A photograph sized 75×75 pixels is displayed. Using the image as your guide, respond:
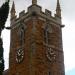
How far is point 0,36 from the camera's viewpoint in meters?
27.7

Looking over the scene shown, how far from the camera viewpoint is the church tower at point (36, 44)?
45.8m

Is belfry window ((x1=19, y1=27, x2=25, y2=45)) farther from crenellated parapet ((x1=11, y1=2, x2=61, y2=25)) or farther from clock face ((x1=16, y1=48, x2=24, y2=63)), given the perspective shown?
crenellated parapet ((x1=11, y1=2, x2=61, y2=25))

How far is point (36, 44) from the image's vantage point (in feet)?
151

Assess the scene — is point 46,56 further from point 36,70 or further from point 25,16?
point 25,16

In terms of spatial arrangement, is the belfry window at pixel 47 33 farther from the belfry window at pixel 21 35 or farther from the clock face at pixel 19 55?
the clock face at pixel 19 55

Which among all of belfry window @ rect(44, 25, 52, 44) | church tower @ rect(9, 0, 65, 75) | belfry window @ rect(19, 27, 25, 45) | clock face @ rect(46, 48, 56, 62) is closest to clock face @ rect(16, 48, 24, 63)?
church tower @ rect(9, 0, 65, 75)

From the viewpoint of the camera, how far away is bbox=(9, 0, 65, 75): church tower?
45781 millimetres

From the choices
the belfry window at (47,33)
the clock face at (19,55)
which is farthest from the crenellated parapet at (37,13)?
the clock face at (19,55)

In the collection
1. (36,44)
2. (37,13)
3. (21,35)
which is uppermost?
(37,13)

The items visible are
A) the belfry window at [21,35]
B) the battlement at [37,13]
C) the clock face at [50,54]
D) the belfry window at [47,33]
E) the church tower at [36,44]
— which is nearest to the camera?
the church tower at [36,44]

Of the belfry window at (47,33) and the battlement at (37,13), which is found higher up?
the battlement at (37,13)

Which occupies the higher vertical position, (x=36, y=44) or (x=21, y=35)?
(x=21, y=35)

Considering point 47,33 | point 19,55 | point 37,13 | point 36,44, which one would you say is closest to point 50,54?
point 36,44

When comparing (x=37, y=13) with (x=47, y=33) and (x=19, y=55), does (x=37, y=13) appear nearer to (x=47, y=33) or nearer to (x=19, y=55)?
(x=47, y=33)
